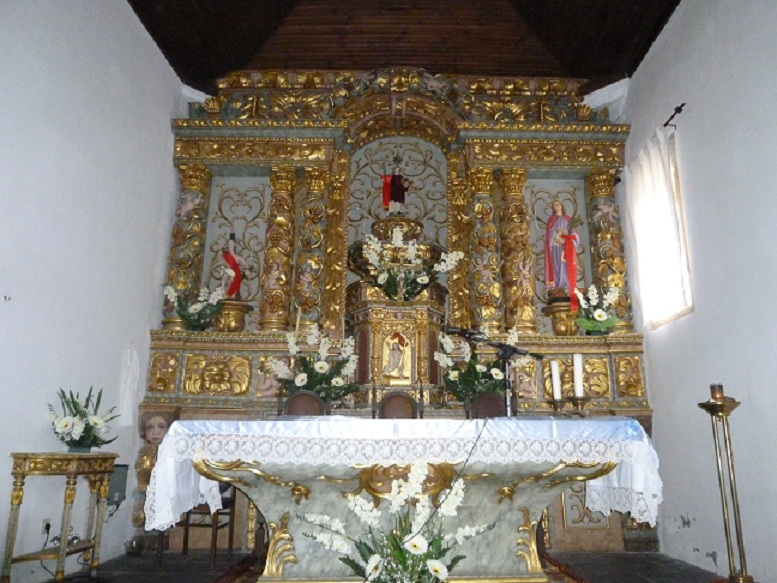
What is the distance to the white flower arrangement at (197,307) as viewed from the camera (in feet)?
23.7

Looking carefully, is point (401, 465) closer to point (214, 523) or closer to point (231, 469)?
point (231, 469)

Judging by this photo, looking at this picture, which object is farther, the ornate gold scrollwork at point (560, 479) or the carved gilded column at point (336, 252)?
the carved gilded column at point (336, 252)

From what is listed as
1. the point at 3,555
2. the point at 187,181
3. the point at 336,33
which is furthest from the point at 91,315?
the point at 336,33

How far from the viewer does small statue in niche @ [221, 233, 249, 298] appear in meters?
7.62

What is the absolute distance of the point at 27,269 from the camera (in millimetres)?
4867

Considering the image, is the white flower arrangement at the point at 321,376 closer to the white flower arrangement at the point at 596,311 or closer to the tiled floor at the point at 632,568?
the tiled floor at the point at 632,568

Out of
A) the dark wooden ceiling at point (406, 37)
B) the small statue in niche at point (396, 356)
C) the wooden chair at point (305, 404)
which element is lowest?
the wooden chair at point (305, 404)

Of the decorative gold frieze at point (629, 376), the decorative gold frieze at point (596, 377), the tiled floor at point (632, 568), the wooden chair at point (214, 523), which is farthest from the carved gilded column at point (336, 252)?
the tiled floor at point (632, 568)

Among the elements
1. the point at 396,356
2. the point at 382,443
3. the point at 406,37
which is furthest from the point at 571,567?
the point at 406,37

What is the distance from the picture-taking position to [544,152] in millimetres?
8078

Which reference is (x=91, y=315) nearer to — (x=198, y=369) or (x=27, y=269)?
(x=27, y=269)

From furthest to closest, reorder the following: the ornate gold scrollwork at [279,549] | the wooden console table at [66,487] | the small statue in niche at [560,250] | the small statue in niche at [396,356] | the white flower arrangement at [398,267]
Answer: the small statue in niche at [560,250], the white flower arrangement at [398,267], the small statue in niche at [396,356], the wooden console table at [66,487], the ornate gold scrollwork at [279,549]

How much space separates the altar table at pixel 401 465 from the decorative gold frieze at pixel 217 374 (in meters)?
2.99

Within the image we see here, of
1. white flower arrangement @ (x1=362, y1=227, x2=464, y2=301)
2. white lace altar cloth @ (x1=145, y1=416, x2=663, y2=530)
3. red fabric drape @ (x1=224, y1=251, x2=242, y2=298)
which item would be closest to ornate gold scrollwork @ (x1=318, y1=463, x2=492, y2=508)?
white lace altar cloth @ (x1=145, y1=416, x2=663, y2=530)
